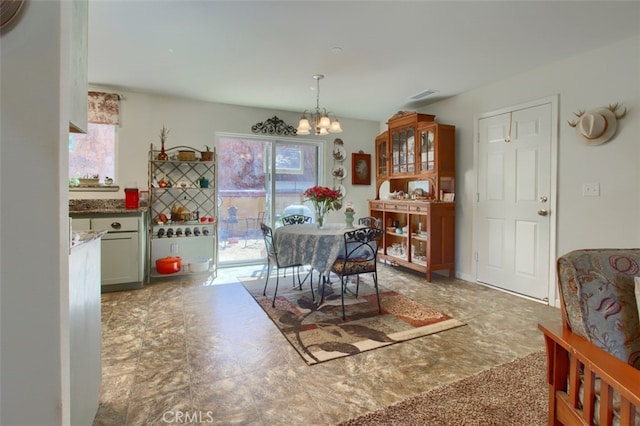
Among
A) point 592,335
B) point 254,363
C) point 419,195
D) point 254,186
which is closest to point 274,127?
point 254,186

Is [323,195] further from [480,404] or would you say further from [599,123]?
[599,123]

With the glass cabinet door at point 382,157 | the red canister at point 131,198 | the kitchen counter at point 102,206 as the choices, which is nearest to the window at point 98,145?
the kitchen counter at point 102,206

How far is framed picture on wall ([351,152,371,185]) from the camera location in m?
5.48

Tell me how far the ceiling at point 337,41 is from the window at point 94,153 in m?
0.60

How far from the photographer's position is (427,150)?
13.7ft

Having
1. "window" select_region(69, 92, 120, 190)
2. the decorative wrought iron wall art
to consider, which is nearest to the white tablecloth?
the decorative wrought iron wall art

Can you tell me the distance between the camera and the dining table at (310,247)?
115 inches

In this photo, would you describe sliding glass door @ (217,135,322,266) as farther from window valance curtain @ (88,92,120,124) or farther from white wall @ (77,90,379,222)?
window valance curtain @ (88,92,120,124)

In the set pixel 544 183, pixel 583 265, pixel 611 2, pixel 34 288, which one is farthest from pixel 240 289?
pixel 611 2

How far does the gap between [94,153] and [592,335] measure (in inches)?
191

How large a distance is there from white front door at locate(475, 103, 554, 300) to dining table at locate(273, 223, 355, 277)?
1.97 metres

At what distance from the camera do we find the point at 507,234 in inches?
143

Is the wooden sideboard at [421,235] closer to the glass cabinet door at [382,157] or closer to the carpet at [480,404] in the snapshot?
the glass cabinet door at [382,157]

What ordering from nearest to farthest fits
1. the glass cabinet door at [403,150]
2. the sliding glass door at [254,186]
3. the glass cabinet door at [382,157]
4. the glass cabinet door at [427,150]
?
the glass cabinet door at [427,150] → the glass cabinet door at [403,150] → the sliding glass door at [254,186] → the glass cabinet door at [382,157]
